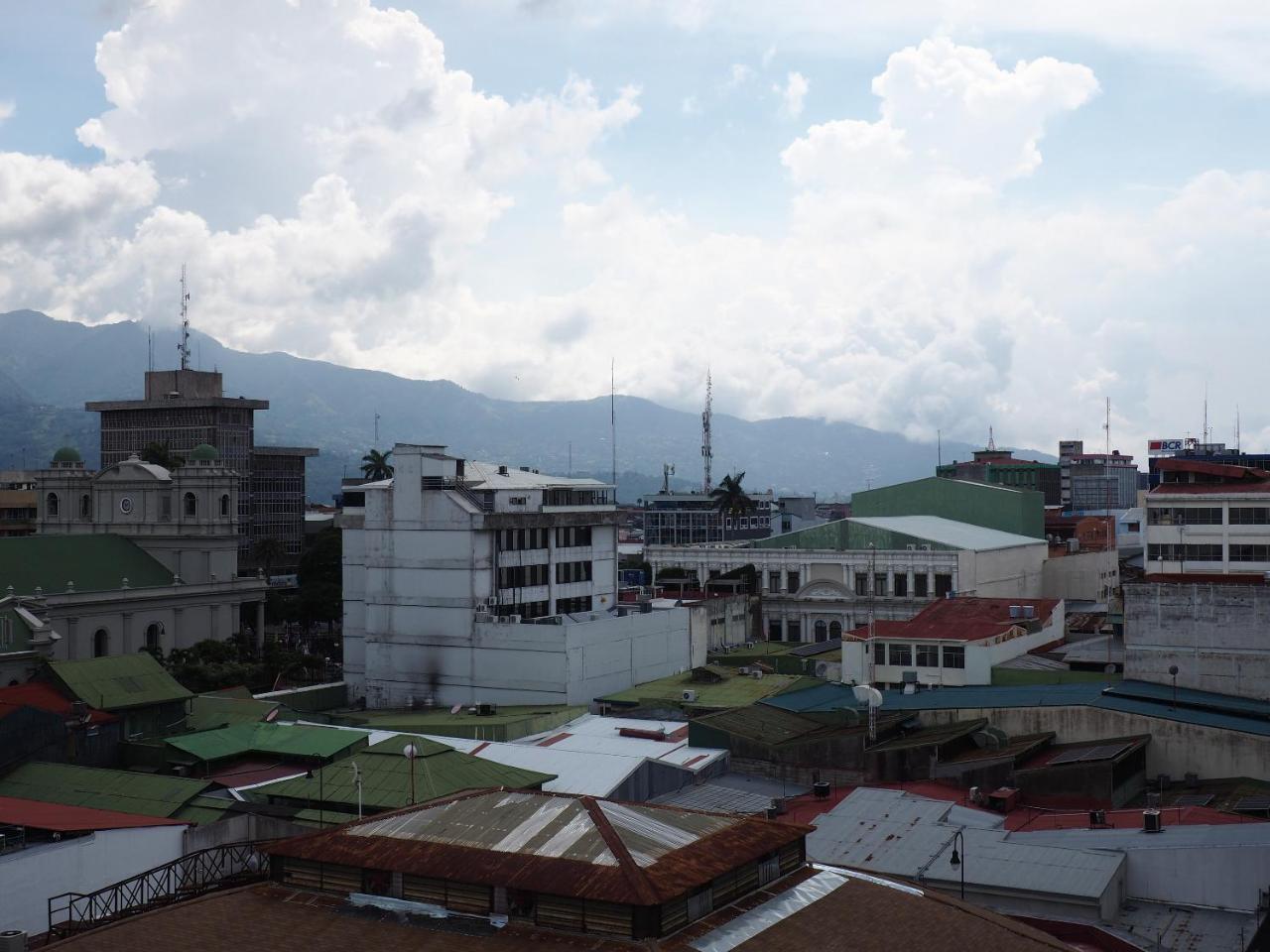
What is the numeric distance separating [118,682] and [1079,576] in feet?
292

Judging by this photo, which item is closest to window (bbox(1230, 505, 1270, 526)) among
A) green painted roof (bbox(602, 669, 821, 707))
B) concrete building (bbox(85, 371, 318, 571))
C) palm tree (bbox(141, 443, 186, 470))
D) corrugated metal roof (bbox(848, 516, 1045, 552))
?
corrugated metal roof (bbox(848, 516, 1045, 552))

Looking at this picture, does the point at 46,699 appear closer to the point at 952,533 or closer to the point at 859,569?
the point at 859,569

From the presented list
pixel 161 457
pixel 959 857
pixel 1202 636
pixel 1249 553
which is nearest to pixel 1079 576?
pixel 1249 553

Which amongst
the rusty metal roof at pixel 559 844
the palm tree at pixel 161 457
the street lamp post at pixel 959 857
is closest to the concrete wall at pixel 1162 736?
the street lamp post at pixel 959 857

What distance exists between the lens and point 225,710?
70.2m

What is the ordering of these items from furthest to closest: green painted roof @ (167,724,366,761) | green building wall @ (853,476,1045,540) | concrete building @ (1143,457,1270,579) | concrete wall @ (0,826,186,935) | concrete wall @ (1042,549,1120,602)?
green building wall @ (853,476,1045,540)
concrete wall @ (1042,549,1120,602)
concrete building @ (1143,457,1270,579)
green painted roof @ (167,724,366,761)
concrete wall @ (0,826,186,935)

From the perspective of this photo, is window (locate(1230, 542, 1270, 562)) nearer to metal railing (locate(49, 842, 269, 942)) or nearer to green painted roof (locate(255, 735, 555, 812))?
green painted roof (locate(255, 735, 555, 812))

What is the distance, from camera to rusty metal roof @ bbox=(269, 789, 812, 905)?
2855cm

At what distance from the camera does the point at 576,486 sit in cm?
8956

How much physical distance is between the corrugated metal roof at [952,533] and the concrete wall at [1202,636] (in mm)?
41567

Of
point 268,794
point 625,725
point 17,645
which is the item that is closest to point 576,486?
point 625,725

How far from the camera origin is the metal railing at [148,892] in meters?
32.2

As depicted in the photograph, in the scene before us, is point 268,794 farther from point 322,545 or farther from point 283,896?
point 322,545

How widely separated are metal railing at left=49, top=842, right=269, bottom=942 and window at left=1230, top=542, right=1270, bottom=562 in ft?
209
